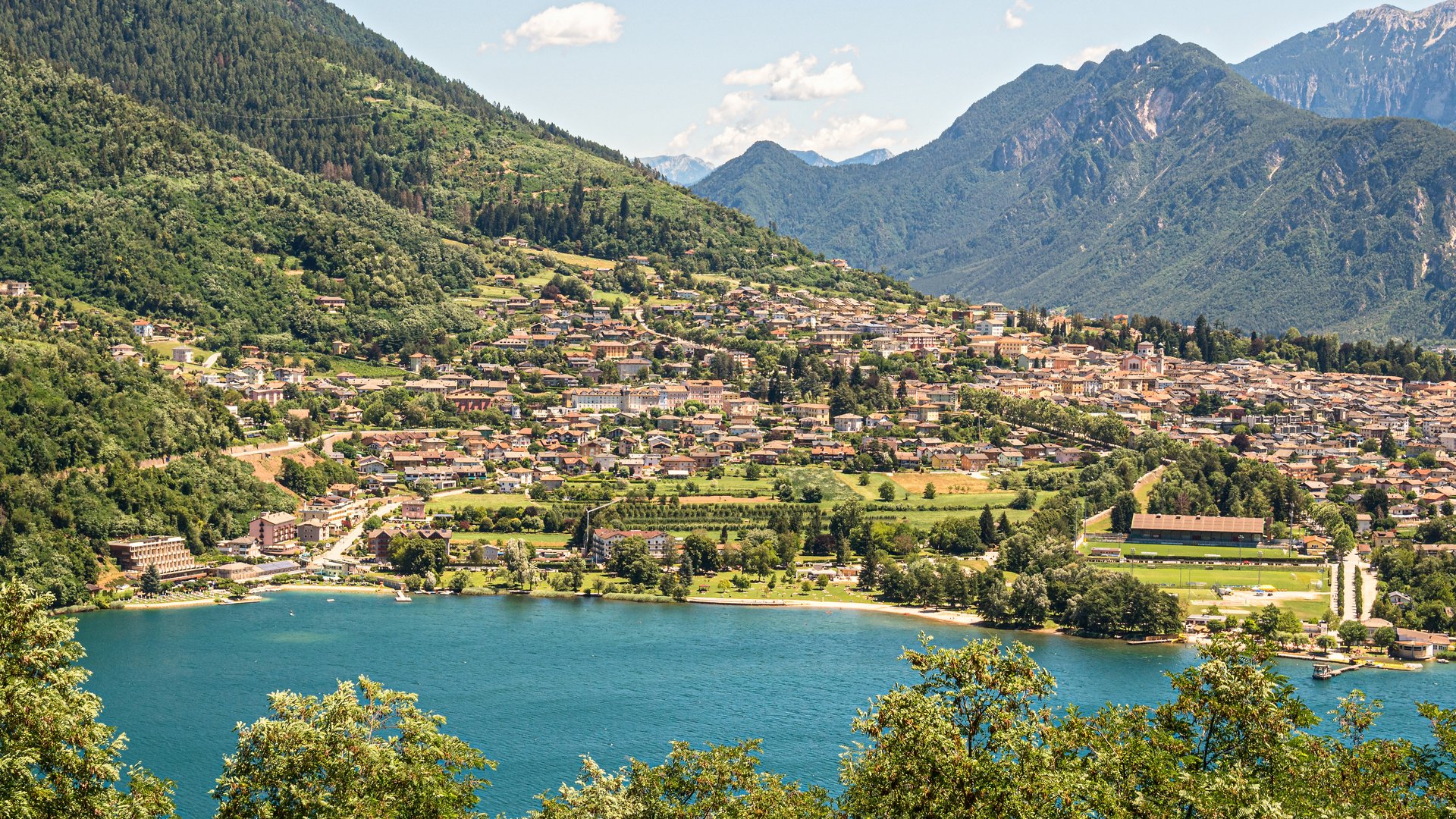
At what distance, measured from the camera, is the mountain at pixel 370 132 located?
120750 millimetres

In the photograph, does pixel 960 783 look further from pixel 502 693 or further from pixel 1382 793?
pixel 502 693

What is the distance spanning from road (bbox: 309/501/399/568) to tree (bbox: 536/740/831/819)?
128 ft

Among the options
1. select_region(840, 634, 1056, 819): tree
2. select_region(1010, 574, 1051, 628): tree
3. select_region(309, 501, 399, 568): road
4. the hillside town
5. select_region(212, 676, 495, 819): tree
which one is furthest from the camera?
the hillside town

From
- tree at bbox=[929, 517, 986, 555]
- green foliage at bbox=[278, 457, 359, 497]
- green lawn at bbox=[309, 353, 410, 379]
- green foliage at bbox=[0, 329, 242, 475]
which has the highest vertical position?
green lawn at bbox=[309, 353, 410, 379]

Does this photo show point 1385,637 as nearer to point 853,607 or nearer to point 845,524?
point 853,607

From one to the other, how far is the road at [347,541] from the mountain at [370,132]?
54.0 meters

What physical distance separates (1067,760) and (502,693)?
25.2m

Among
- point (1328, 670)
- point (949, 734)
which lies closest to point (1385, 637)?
point (1328, 670)

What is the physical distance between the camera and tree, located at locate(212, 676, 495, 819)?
1898 centimetres

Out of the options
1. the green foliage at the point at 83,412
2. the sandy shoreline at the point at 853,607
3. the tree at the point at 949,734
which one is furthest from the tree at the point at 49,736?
the green foliage at the point at 83,412

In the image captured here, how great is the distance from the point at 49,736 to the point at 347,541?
44.6 meters

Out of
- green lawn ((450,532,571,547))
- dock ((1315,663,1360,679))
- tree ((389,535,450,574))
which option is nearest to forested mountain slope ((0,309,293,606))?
tree ((389,535,450,574))

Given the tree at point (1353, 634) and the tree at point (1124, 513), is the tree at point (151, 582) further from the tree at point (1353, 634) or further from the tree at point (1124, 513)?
the tree at point (1353, 634)

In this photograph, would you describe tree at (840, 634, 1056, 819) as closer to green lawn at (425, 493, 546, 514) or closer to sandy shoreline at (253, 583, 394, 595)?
sandy shoreline at (253, 583, 394, 595)
